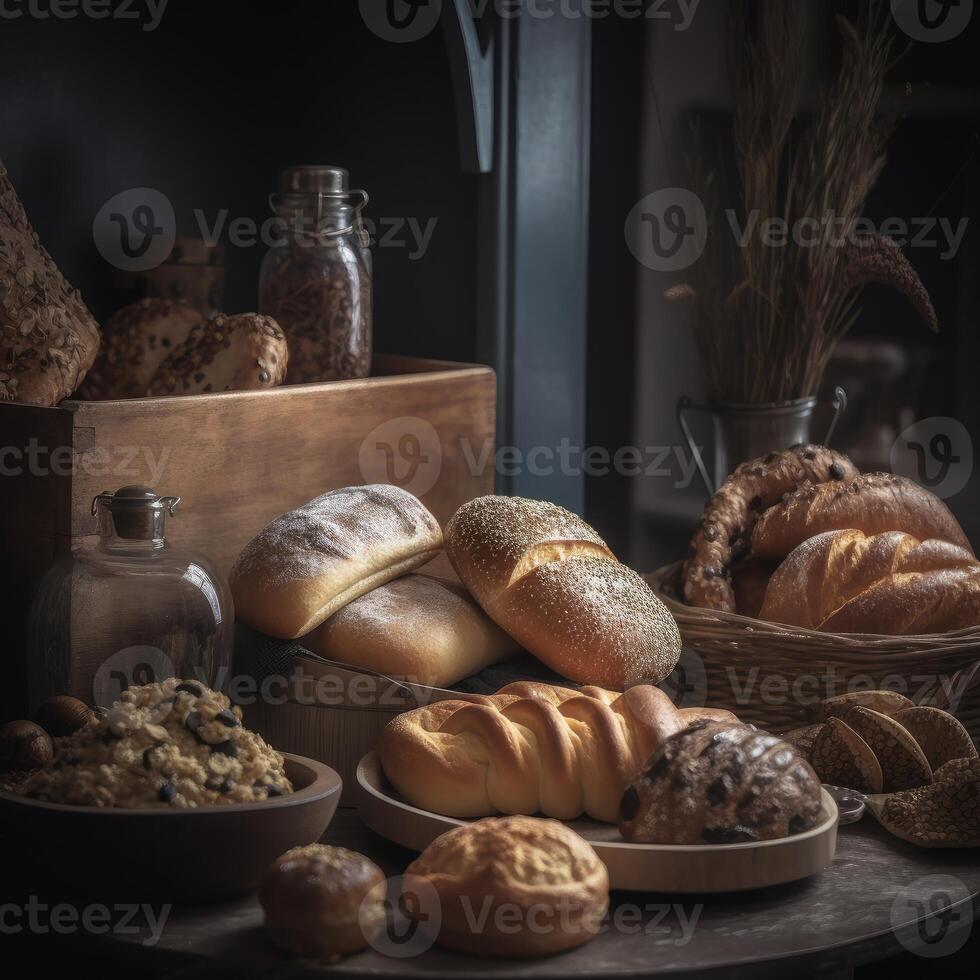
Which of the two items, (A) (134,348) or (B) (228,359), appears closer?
(B) (228,359)

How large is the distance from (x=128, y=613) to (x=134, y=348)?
503 millimetres

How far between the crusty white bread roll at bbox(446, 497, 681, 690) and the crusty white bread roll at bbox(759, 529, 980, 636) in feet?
0.61

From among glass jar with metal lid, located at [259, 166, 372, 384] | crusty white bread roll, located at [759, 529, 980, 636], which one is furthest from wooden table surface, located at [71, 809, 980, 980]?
glass jar with metal lid, located at [259, 166, 372, 384]

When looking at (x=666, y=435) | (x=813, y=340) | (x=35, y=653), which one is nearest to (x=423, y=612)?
(x=35, y=653)

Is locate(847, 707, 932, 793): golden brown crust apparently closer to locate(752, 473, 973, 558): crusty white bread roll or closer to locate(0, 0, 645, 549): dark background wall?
locate(752, 473, 973, 558): crusty white bread roll

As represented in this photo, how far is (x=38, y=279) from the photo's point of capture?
144 centimetres

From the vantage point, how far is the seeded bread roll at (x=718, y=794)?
97 centimetres

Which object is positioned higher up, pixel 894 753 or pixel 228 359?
pixel 228 359

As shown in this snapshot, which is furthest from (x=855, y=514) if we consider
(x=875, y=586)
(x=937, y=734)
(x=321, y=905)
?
(x=321, y=905)

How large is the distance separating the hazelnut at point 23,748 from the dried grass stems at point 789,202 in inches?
41.4

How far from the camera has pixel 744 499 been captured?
1577mm

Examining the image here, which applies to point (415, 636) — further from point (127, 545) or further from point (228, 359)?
point (228, 359)

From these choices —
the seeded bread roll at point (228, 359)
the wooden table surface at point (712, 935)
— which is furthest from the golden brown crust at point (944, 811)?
the seeded bread roll at point (228, 359)

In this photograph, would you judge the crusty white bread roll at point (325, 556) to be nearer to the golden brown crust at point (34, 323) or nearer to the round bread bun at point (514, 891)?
the golden brown crust at point (34, 323)
